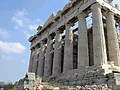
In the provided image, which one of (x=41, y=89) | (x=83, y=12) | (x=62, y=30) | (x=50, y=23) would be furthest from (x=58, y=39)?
(x=41, y=89)

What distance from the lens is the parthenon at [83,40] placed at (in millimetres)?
17578

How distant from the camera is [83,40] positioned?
2045cm

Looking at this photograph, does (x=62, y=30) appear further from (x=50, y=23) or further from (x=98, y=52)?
(x=98, y=52)

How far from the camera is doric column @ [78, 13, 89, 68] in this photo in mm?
19556

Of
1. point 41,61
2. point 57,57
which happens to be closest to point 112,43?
point 57,57

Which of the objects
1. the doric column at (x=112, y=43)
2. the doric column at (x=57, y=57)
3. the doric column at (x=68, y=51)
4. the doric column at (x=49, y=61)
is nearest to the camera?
the doric column at (x=112, y=43)

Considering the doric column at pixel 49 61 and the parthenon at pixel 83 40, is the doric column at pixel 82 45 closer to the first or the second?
the parthenon at pixel 83 40

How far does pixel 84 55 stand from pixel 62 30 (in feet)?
28.1

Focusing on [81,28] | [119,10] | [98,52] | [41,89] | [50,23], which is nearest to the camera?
[41,89]

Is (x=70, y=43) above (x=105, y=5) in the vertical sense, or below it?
below

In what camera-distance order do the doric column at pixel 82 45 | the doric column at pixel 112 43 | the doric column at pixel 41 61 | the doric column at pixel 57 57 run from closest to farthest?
the doric column at pixel 112 43 < the doric column at pixel 82 45 < the doric column at pixel 57 57 < the doric column at pixel 41 61

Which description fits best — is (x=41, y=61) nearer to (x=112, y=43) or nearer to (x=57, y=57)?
(x=57, y=57)

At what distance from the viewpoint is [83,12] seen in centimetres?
2186

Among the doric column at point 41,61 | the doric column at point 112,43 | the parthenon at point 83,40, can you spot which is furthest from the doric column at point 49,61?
the doric column at point 112,43
